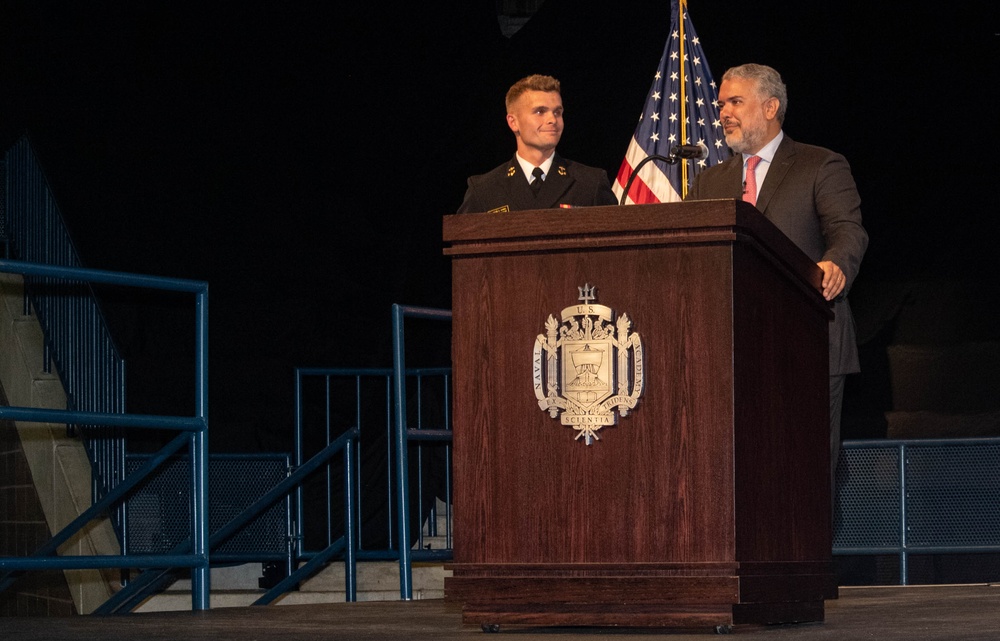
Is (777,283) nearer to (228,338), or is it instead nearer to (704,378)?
(704,378)

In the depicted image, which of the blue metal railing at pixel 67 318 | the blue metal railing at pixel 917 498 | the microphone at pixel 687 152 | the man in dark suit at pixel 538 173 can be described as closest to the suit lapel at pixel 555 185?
the man in dark suit at pixel 538 173

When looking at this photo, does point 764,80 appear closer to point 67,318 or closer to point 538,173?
point 538,173

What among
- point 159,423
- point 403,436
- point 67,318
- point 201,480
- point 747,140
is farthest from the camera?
point 67,318

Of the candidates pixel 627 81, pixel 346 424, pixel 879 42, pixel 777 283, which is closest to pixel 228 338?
pixel 346 424

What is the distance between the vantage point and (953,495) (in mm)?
6613

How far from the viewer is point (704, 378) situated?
236cm

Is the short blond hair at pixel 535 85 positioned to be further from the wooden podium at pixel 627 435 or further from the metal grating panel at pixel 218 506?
the metal grating panel at pixel 218 506

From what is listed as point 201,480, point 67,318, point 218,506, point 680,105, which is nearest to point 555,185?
point 201,480

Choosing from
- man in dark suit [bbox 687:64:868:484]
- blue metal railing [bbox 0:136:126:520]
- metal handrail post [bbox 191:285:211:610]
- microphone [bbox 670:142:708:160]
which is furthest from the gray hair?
Answer: blue metal railing [bbox 0:136:126:520]

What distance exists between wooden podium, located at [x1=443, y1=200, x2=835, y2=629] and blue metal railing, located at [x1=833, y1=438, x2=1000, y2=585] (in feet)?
13.9

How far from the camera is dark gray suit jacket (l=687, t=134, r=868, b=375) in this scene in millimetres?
3520

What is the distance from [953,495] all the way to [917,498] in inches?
6.2

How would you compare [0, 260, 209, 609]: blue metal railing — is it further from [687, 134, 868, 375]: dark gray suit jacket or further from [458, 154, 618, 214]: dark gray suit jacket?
[687, 134, 868, 375]: dark gray suit jacket

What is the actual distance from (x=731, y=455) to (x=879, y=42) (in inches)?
195
